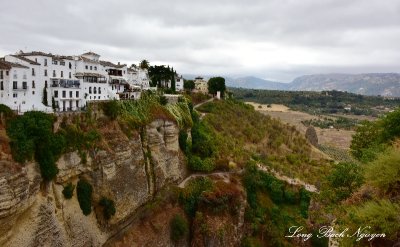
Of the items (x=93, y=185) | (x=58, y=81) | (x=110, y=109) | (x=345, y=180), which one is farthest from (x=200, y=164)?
(x=345, y=180)

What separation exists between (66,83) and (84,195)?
1474 centimetres


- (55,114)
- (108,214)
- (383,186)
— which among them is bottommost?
(108,214)

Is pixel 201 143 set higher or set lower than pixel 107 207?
higher

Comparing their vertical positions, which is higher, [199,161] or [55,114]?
[55,114]

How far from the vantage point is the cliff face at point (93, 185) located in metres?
29.3

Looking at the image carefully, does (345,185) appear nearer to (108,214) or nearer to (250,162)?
(108,214)

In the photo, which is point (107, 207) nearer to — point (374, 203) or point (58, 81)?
point (58, 81)

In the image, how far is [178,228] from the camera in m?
45.0

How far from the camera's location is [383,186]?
16688mm

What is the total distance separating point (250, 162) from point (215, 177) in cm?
765

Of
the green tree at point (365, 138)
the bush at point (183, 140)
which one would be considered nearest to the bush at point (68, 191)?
the bush at point (183, 140)

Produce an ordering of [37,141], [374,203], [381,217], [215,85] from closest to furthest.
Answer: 1. [381,217]
2. [374,203]
3. [37,141]
4. [215,85]

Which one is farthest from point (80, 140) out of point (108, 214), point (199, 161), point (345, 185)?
point (345, 185)

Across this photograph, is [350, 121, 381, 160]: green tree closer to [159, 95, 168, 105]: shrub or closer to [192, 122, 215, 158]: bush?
[192, 122, 215, 158]: bush
